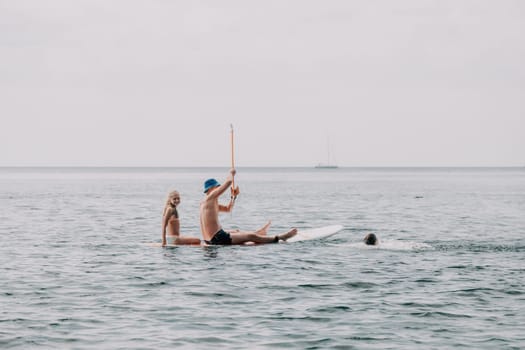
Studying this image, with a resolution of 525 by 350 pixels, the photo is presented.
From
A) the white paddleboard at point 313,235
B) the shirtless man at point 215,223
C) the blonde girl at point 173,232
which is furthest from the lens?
the white paddleboard at point 313,235

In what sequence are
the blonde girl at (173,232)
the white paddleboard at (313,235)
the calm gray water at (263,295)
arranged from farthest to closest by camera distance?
the white paddleboard at (313,235)
the blonde girl at (173,232)
the calm gray water at (263,295)

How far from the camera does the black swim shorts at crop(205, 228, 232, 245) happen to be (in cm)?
2186

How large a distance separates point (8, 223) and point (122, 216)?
7.68 m

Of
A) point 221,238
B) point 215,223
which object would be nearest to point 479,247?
point 221,238

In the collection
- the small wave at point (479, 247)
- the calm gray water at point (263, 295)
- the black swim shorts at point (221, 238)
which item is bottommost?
the small wave at point (479, 247)

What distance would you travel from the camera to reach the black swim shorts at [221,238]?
71.7 feet

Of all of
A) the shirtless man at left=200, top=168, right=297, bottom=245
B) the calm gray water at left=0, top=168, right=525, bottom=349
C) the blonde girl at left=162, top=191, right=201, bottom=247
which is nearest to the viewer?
the calm gray water at left=0, top=168, right=525, bottom=349

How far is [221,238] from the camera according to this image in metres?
21.9

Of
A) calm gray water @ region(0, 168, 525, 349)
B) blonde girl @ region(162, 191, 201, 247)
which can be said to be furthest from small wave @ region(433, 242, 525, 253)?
blonde girl @ region(162, 191, 201, 247)

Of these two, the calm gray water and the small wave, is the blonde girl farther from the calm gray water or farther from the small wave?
the small wave

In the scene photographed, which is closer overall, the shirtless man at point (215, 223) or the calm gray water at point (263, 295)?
the calm gray water at point (263, 295)

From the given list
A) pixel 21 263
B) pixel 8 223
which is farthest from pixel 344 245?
pixel 8 223

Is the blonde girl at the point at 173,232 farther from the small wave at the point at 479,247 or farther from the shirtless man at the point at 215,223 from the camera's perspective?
the small wave at the point at 479,247

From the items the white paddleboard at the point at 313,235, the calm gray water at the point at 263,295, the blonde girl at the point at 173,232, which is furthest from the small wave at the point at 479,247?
the blonde girl at the point at 173,232
